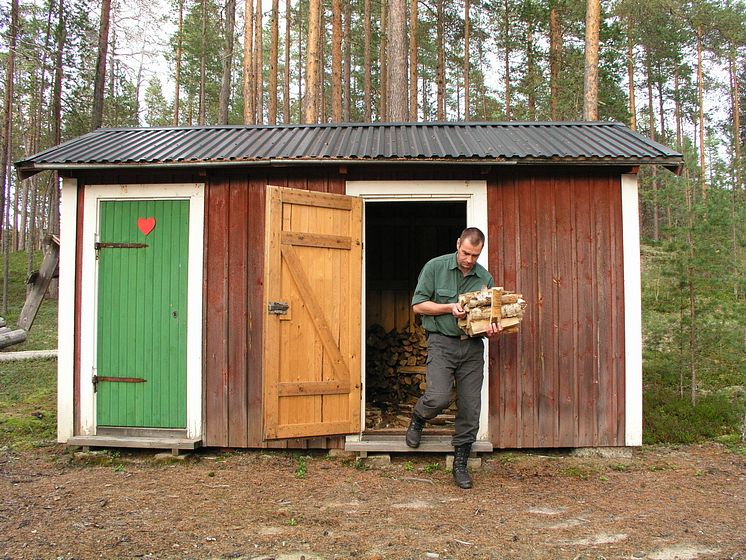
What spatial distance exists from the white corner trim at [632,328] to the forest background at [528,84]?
85cm

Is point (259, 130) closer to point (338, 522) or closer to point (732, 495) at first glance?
point (338, 522)

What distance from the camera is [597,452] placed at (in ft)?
15.8

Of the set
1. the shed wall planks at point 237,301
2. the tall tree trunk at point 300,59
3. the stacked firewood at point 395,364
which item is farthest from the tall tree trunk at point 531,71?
the shed wall planks at point 237,301

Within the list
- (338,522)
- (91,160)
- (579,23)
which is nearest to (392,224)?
(91,160)

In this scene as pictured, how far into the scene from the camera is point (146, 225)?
198 inches

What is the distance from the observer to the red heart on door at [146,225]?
5023 mm

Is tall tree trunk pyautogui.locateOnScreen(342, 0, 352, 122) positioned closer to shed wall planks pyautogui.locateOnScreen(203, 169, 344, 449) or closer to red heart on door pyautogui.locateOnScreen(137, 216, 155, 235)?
shed wall planks pyautogui.locateOnScreen(203, 169, 344, 449)

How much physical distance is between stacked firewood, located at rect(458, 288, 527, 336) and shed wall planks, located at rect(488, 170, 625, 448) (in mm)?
933

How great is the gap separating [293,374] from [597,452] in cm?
279

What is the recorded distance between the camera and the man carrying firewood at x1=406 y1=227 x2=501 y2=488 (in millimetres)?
4117

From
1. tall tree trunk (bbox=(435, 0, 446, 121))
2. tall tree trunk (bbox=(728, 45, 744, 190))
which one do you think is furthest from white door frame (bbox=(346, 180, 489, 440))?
tall tree trunk (bbox=(728, 45, 744, 190))

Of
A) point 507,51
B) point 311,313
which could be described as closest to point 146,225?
point 311,313

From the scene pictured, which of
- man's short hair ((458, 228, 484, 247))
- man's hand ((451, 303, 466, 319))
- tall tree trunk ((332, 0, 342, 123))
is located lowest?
man's hand ((451, 303, 466, 319))

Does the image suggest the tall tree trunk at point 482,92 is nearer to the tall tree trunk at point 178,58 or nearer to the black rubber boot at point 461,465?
the tall tree trunk at point 178,58
